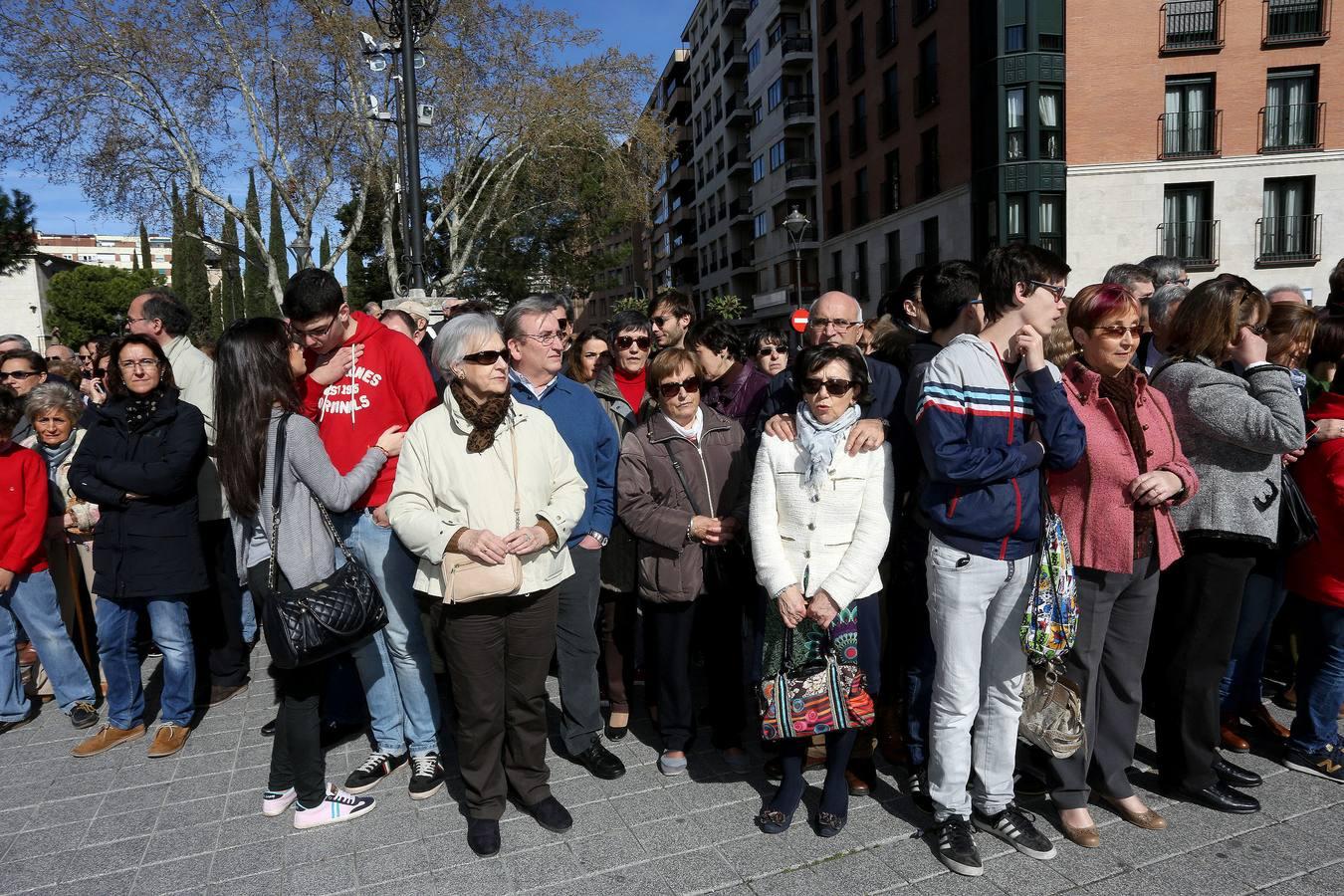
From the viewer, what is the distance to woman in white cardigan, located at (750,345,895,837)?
3275 millimetres

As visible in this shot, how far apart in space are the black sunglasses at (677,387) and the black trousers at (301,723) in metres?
1.86

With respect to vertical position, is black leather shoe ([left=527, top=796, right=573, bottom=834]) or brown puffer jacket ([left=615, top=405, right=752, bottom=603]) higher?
brown puffer jacket ([left=615, top=405, right=752, bottom=603])

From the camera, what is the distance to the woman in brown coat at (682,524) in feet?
12.8

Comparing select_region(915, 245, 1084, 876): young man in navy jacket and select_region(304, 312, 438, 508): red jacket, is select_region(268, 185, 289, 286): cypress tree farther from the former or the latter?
select_region(915, 245, 1084, 876): young man in navy jacket

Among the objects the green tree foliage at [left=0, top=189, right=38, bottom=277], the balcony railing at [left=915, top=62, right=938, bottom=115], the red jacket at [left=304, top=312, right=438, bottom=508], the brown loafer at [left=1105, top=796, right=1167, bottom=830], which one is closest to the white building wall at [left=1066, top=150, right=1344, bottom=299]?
the balcony railing at [left=915, top=62, right=938, bottom=115]

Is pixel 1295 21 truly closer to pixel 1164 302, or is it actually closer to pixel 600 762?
pixel 1164 302

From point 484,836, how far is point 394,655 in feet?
3.36

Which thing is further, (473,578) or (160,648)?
(160,648)

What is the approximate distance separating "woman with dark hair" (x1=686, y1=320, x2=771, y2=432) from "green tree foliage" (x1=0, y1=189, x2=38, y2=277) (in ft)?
87.6

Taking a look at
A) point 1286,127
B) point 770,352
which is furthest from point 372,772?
point 1286,127

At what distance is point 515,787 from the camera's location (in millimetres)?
3580

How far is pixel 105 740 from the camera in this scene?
445 centimetres

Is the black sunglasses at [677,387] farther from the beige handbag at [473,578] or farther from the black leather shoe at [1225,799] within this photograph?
the black leather shoe at [1225,799]

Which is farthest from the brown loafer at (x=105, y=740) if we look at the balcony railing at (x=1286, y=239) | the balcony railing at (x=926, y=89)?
the balcony railing at (x=926, y=89)
